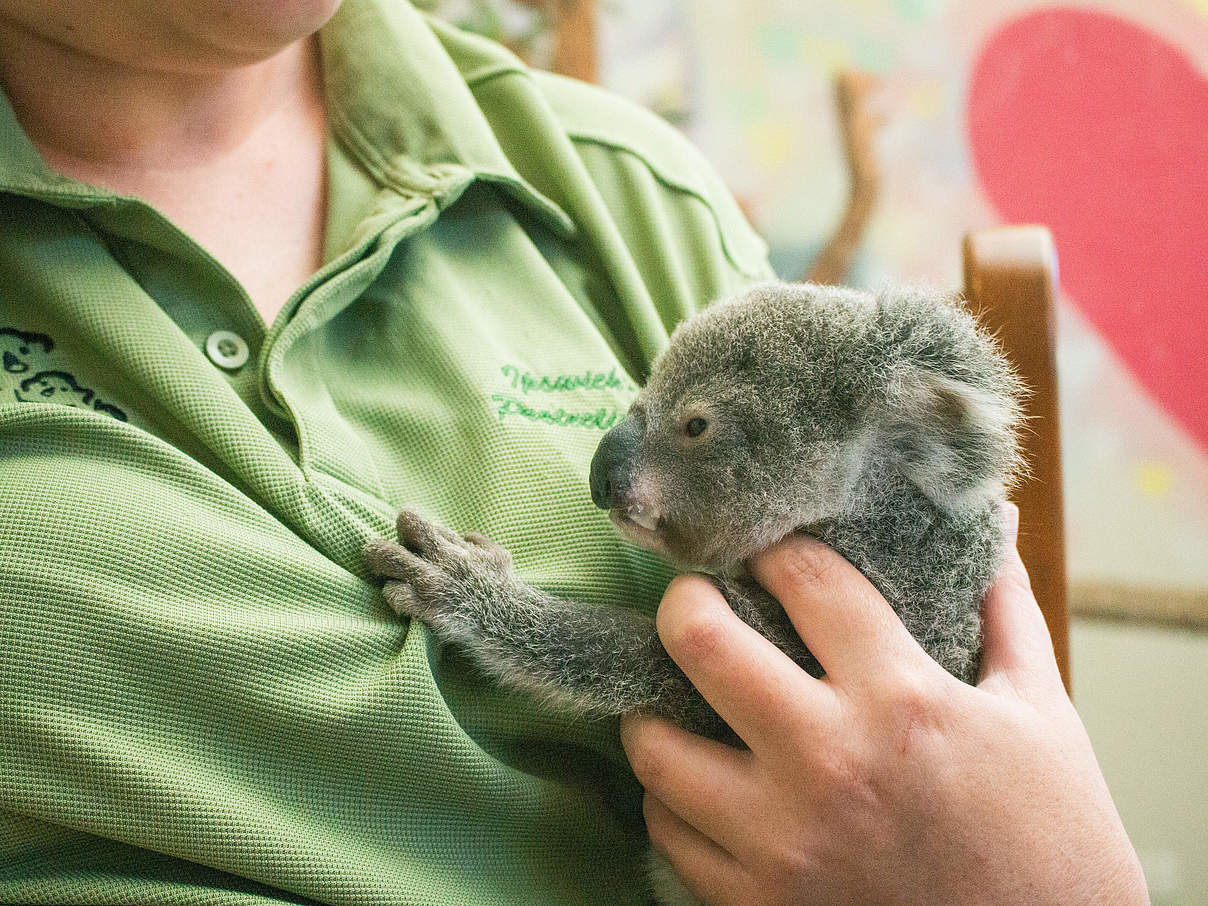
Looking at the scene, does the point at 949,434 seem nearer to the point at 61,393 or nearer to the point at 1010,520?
the point at 1010,520

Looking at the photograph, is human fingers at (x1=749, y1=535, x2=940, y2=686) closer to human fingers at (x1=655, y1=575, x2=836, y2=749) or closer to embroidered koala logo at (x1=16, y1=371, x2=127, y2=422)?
human fingers at (x1=655, y1=575, x2=836, y2=749)

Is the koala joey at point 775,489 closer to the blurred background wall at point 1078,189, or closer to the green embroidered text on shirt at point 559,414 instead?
the green embroidered text on shirt at point 559,414

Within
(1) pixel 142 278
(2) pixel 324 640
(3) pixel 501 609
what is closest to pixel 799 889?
(3) pixel 501 609

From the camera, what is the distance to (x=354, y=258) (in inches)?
44.3

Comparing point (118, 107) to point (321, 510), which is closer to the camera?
point (321, 510)

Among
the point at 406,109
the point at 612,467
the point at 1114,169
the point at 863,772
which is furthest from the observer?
the point at 1114,169

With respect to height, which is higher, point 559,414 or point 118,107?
point 118,107

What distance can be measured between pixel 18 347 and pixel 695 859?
3.05 ft

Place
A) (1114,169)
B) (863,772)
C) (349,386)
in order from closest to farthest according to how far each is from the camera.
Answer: (863,772) < (349,386) < (1114,169)

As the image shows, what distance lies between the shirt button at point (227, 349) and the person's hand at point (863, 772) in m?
0.58

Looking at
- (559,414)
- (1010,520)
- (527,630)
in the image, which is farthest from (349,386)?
(1010,520)

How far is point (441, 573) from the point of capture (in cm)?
102

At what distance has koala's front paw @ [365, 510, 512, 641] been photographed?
102cm

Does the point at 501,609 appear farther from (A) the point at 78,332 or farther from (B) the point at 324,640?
(A) the point at 78,332
